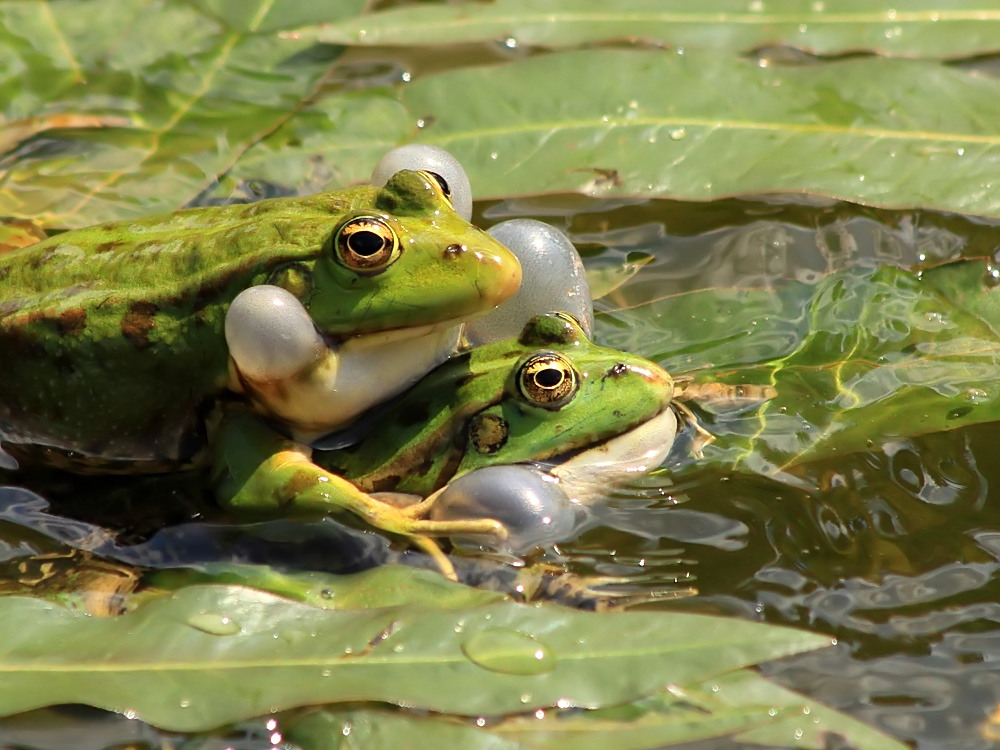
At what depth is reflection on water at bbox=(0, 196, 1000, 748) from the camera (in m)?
2.36

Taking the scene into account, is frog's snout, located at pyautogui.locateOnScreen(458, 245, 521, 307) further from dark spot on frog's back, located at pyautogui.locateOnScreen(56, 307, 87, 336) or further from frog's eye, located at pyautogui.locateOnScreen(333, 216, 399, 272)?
dark spot on frog's back, located at pyautogui.locateOnScreen(56, 307, 87, 336)

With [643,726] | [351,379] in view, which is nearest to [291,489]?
[351,379]

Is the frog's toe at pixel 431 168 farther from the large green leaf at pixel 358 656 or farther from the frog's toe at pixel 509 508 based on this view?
the large green leaf at pixel 358 656

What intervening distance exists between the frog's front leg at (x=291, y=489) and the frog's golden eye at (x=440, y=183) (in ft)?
2.43

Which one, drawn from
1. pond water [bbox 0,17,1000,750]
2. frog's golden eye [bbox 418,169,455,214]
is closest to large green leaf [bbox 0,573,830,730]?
pond water [bbox 0,17,1000,750]

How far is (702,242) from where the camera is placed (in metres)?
3.66

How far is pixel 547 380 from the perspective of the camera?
277 centimetres

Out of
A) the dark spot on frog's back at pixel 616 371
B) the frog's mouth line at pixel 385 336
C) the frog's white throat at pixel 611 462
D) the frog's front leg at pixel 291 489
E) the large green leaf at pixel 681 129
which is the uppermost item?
the large green leaf at pixel 681 129

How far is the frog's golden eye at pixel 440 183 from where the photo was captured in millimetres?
2877

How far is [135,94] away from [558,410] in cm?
231

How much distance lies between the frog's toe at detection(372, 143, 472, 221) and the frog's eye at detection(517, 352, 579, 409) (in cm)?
52

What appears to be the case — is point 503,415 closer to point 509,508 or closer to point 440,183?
point 509,508

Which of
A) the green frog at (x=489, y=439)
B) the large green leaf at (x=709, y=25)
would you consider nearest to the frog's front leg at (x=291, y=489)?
the green frog at (x=489, y=439)

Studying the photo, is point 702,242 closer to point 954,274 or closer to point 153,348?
point 954,274
